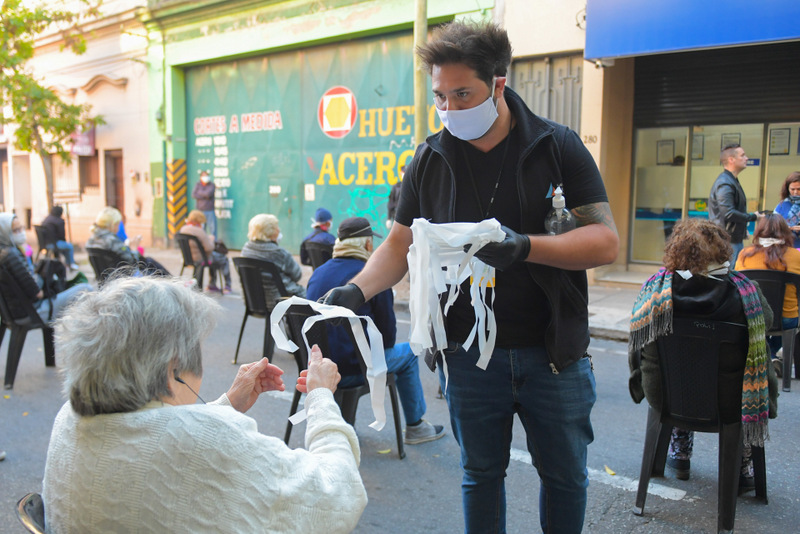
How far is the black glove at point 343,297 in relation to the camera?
2.07 metres

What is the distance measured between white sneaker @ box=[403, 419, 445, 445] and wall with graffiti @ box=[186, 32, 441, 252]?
807cm

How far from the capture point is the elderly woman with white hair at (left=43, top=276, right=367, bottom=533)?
144 centimetres

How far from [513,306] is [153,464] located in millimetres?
1157

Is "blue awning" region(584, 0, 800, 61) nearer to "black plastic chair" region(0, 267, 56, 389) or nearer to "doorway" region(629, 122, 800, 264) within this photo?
"doorway" region(629, 122, 800, 264)

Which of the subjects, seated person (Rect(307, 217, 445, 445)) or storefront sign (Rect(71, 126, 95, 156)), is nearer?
seated person (Rect(307, 217, 445, 445))

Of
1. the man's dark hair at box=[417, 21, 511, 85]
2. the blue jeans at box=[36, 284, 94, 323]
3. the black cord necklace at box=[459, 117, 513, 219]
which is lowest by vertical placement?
the blue jeans at box=[36, 284, 94, 323]

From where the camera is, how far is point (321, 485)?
1.61m

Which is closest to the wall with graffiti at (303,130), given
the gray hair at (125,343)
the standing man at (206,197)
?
the standing man at (206,197)

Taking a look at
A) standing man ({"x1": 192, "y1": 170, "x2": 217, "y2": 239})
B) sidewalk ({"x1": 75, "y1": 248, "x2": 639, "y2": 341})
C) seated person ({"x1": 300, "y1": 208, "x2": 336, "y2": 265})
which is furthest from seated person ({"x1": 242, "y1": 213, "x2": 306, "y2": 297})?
standing man ({"x1": 192, "y1": 170, "x2": 217, "y2": 239})

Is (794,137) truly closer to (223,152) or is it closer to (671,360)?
(671,360)

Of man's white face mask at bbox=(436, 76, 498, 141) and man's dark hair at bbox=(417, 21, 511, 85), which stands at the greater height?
man's dark hair at bbox=(417, 21, 511, 85)

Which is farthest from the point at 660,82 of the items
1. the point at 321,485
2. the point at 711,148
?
the point at 321,485

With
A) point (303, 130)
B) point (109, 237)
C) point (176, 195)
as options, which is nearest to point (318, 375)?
point (109, 237)

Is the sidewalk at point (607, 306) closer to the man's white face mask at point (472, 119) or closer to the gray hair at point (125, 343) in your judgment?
the man's white face mask at point (472, 119)
